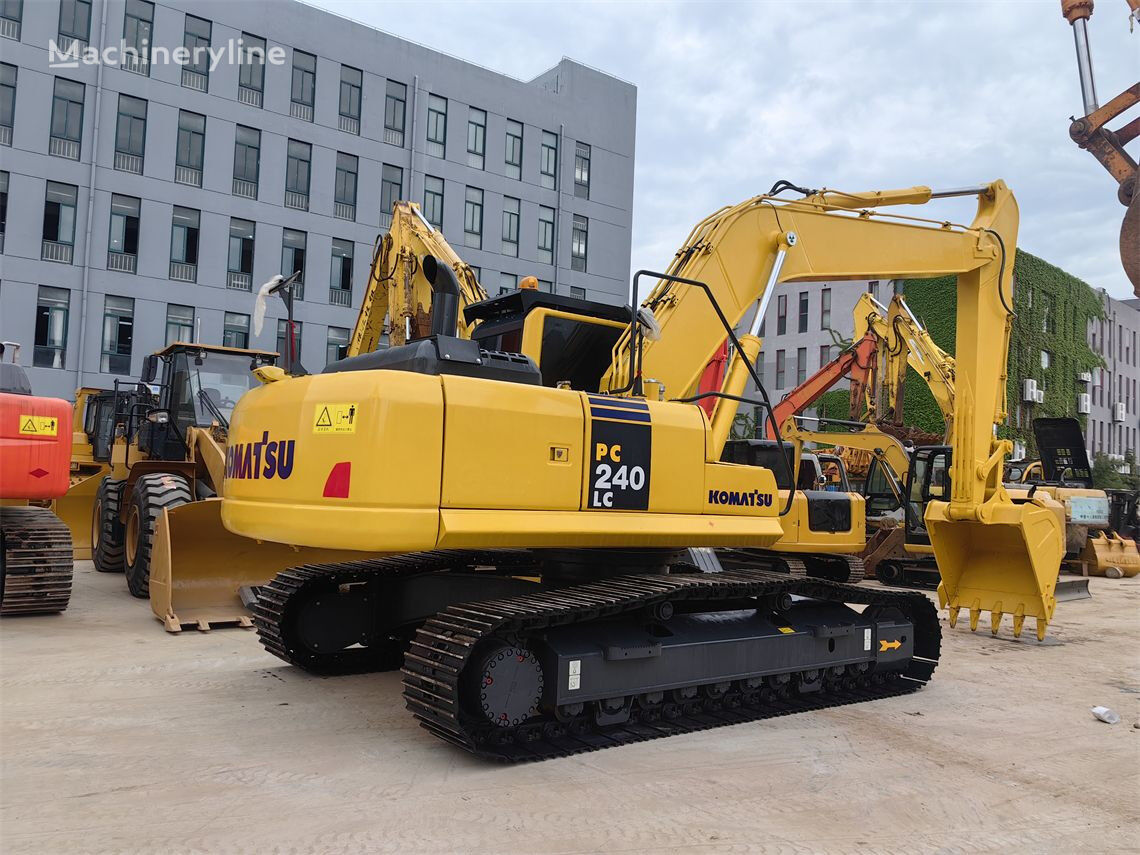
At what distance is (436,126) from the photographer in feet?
105

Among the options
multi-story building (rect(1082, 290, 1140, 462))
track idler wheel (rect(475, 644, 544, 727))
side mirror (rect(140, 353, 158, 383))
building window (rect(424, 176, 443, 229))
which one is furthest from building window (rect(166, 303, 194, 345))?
multi-story building (rect(1082, 290, 1140, 462))

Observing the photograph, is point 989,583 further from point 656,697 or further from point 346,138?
point 346,138

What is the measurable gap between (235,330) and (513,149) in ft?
39.5

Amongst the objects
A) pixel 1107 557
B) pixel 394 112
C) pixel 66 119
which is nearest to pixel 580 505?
pixel 1107 557

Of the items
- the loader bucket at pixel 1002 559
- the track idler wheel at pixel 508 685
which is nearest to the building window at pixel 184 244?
the loader bucket at pixel 1002 559

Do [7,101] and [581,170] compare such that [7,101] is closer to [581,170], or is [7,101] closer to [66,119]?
[66,119]

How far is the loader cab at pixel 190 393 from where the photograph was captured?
11750mm

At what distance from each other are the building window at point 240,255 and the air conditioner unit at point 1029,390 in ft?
106

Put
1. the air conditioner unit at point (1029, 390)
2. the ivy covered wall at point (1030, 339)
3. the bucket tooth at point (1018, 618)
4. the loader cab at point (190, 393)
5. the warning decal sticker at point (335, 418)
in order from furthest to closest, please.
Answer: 1. the air conditioner unit at point (1029, 390)
2. the ivy covered wall at point (1030, 339)
3. the loader cab at point (190, 393)
4. the bucket tooth at point (1018, 618)
5. the warning decal sticker at point (335, 418)

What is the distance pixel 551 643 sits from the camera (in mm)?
5266

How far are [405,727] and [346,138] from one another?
27.6 metres

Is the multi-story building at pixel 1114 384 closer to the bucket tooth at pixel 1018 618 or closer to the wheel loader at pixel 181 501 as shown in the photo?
the bucket tooth at pixel 1018 618

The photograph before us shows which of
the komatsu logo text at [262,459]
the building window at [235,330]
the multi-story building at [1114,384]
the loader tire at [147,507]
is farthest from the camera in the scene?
the multi-story building at [1114,384]

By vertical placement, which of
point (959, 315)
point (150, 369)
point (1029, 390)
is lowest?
point (150, 369)
